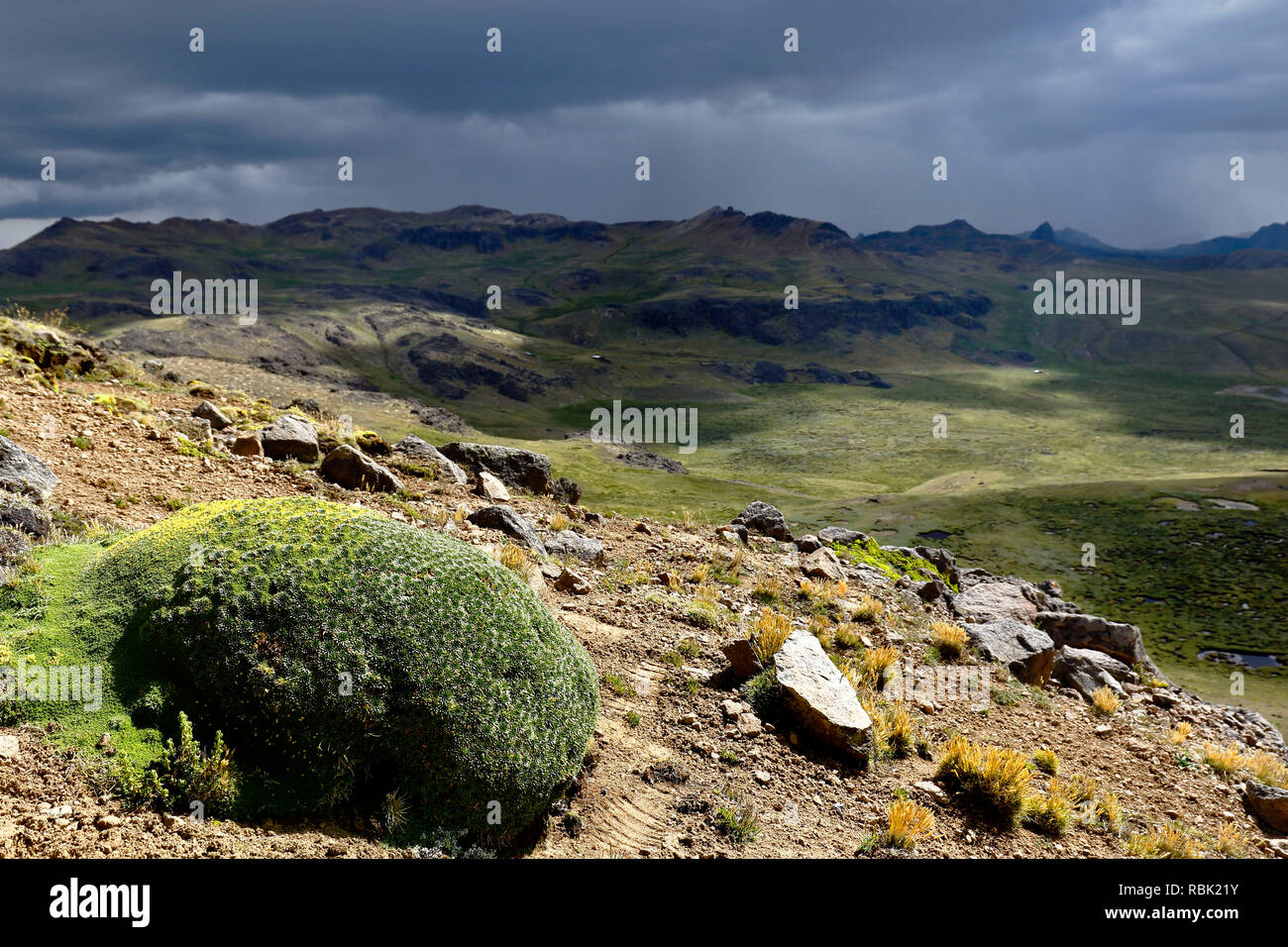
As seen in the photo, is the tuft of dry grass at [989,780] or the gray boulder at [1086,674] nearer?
the tuft of dry grass at [989,780]

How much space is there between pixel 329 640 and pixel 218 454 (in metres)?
9.89

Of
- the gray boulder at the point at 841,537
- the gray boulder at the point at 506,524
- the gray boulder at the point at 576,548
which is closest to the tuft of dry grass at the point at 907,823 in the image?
the gray boulder at the point at 576,548

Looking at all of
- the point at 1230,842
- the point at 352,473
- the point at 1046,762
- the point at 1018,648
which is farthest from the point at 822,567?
the point at 352,473

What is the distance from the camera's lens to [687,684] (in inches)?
396

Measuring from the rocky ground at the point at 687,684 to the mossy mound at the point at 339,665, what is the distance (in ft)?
1.95

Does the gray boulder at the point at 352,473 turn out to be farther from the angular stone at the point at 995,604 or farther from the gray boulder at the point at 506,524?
the angular stone at the point at 995,604

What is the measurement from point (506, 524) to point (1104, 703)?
12.4 metres

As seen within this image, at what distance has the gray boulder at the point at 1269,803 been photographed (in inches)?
436

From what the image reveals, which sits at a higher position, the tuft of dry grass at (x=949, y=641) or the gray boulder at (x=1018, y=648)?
the tuft of dry grass at (x=949, y=641)

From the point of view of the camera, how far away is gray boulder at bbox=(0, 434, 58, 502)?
9.74m

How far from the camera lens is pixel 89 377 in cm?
1736

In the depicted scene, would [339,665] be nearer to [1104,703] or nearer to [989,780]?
[989,780]
